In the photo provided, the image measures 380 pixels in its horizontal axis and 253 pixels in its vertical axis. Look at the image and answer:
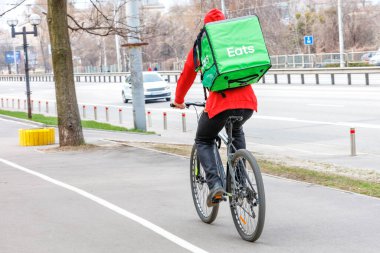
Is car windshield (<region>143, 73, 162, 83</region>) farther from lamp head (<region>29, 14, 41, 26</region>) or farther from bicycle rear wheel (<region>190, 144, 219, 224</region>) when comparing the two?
bicycle rear wheel (<region>190, 144, 219, 224</region>)

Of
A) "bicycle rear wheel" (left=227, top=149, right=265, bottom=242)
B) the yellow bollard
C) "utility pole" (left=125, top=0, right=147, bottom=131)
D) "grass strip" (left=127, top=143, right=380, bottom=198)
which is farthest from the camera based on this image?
"utility pole" (left=125, top=0, right=147, bottom=131)

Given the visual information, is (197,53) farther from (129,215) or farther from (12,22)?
(12,22)

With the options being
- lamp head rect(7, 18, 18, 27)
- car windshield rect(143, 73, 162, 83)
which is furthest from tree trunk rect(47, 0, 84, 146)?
car windshield rect(143, 73, 162, 83)

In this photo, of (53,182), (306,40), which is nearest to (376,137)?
(53,182)

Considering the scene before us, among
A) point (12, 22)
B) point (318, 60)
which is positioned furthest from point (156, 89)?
point (318, 60)

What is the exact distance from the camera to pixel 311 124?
74.2 ft

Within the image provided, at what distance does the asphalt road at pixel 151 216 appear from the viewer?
6895 mm

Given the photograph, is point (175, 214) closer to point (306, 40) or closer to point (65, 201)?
point (65, 201)

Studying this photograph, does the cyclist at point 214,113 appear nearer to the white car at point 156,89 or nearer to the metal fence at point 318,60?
the white car at point 156,89

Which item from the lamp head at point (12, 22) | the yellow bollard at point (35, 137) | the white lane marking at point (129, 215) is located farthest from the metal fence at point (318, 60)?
the white lane marking at point (129, 215)

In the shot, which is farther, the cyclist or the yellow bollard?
the yellow bollard

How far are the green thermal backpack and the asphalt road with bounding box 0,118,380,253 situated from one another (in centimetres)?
136

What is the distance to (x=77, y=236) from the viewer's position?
294 inches

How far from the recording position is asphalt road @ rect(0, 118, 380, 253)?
6895 mm
